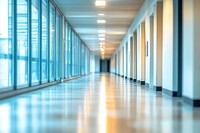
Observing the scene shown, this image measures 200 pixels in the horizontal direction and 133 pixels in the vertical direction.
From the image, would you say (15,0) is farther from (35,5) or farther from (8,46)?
(35,5)

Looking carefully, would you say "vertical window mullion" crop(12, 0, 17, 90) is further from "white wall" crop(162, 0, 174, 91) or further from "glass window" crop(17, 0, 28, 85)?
"white wall" crop(162, 0, 174, 91)

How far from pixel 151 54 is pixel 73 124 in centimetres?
979

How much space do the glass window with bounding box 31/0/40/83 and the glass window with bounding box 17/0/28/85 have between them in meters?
0.89

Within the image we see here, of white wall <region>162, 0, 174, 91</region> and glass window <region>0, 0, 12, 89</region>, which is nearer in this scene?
glass window <region>0, 0, 12, 89</region>

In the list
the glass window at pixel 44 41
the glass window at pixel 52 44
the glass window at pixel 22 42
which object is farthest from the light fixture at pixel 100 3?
the glass window at pixel 22 42

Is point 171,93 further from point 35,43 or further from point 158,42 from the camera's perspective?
point 35,43

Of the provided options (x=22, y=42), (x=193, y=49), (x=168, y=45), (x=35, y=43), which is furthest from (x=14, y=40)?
(x=193, y=49)

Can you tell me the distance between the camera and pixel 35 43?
13.1m

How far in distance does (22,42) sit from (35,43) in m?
1.93

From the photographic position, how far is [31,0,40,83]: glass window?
12656 mm

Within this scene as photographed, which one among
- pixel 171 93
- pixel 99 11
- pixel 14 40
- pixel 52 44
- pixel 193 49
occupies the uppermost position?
pixel 99 11

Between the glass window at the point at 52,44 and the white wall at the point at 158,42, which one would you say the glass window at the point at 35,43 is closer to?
the glass window at the point at 52,44

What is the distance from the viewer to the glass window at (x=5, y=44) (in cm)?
905

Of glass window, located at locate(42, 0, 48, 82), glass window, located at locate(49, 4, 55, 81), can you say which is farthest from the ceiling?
glass window, located at locate(42, 0, 48, 82)
